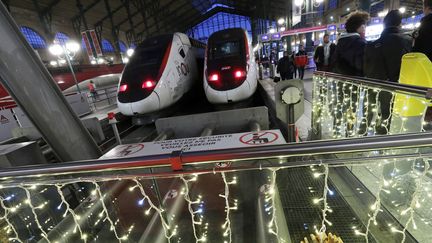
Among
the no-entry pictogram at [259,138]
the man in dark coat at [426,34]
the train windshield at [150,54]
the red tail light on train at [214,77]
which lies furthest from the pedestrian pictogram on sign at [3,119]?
the man in dark coat at [426,34]

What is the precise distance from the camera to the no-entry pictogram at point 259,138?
1.61m

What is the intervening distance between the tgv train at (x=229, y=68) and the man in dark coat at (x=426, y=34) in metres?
3.58

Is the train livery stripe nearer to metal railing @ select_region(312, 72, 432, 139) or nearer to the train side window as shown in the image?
the train side window

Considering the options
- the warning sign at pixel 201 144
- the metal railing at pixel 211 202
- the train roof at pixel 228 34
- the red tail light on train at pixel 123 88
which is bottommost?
the metal railing at pixel 211 202

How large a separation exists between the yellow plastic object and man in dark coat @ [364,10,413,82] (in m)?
0.50

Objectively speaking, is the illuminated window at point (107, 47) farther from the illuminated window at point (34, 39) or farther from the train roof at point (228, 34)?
the train roof at point (228, 34)

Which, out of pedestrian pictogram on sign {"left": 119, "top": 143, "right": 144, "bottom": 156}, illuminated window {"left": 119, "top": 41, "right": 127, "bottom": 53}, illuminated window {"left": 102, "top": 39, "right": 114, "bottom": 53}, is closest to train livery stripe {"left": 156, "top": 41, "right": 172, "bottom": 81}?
pedestrian pictogram on sign {"left": 119, "top": 143, "right": 144, "bottom": 156}

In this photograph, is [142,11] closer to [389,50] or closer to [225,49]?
[225,49]

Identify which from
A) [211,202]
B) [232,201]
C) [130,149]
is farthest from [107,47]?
[130,149]

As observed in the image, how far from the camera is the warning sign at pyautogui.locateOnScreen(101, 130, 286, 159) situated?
5.41 feet

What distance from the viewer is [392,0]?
41.0 ft

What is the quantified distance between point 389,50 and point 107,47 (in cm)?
2748

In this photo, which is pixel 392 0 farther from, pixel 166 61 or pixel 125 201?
pixel 125 201

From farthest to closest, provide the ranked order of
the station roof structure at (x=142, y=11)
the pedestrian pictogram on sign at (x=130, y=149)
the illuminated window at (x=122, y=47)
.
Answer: the illuminated window at (x=122, y=47)
the station roof structure at (x=142, y=11)
the pedestrian pictogram on sign at (x=130, y=149)
